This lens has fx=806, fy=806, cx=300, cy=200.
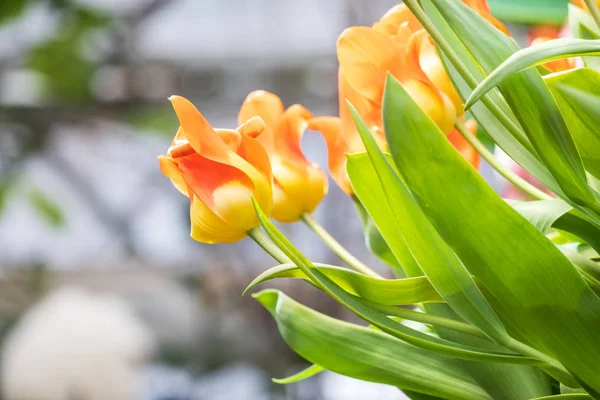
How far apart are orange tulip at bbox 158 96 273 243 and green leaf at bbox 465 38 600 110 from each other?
64 millimetres

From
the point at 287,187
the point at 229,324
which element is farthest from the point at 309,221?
the point at 229,324

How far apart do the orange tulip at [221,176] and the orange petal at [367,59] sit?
0.03m

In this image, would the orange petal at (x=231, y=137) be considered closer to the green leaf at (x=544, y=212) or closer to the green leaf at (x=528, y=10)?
the green leaf at (x=544, y=212)

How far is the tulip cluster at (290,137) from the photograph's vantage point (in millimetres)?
194

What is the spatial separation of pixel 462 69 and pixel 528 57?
3 centimetres

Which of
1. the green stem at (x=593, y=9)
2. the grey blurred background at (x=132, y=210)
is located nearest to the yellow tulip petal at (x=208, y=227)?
the green stem at (x=593, y=9)

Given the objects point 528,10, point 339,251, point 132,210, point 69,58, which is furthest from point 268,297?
point 132,210

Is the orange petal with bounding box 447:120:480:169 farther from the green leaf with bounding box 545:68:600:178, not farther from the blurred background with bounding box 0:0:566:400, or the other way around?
the blurred background with bounding box 0:0:566:400

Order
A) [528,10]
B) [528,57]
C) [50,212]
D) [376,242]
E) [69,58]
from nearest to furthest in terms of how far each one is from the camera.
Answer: [528,57] → [376,242] → [528,10] → [69,58] → [50,212]

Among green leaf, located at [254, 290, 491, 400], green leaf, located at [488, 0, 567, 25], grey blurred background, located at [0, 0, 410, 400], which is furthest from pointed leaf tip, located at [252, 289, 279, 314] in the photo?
grey blurred background, located at [0, 0, 410, 400]

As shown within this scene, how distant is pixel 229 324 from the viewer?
1808mm

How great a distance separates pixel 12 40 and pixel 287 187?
5.46ft

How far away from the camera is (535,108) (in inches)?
6.7

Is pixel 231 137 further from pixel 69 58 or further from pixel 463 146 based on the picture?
pixel 69 58
